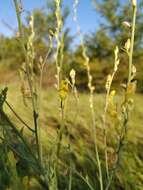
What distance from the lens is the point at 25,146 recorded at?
45.9 inches

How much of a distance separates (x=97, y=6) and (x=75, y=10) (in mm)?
16665

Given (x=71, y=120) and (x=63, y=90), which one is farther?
(x=71, y=120)

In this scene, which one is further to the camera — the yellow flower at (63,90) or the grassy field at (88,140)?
the grassy field at (88,140)

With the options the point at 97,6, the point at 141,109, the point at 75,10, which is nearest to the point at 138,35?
the point at 97,6

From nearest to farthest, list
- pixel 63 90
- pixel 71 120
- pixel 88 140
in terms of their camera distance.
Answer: pixel 63 90, pixel 88 140, pixel 71 120

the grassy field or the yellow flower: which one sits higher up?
the yellow flower

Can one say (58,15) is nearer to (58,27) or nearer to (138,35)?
(58,27)

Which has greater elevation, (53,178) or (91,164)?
(53,178)

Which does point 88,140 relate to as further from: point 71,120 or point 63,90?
point 63,90

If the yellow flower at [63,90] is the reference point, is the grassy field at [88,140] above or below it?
below

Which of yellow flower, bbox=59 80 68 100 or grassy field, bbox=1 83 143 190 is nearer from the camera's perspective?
yellow flower, bbox=59 80 68 100

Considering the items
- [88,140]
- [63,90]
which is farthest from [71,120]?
[63,90]

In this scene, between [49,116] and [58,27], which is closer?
[58,27]

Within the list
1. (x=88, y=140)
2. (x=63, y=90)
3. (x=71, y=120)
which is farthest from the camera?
(x=71, y=120)
